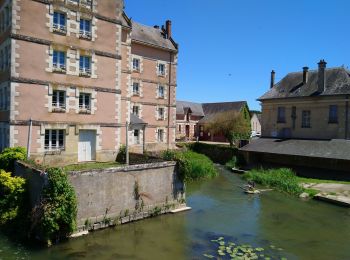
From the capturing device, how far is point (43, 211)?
11.5 meters

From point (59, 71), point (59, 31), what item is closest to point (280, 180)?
point (59, 71)

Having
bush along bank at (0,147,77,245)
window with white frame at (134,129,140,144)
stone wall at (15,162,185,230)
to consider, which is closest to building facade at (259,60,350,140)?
window with white frame at (134,129,140,144)

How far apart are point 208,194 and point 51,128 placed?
10076 mm

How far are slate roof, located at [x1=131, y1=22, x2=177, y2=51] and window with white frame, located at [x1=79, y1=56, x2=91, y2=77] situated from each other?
1062cm

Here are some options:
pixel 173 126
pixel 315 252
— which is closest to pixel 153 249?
pixel 315 252

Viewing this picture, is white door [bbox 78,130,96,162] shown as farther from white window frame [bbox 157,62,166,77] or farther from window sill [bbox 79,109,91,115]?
white window frame [bbox 157,62,166,77]

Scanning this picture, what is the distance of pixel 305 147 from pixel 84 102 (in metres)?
18.3

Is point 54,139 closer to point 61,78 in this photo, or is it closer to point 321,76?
point 61,78

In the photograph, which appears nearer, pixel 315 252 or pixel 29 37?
pixel 315 252

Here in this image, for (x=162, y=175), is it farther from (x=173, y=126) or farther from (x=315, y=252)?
(x=173, y=126)

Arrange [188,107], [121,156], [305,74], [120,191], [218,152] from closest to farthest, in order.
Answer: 1. [120,191]
2. [121,156]
3. [305,74]
4. [218,152]
5. [188,107]

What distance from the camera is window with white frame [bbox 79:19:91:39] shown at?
19.6 m

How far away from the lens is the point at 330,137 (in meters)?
29.9

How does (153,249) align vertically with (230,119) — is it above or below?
below
